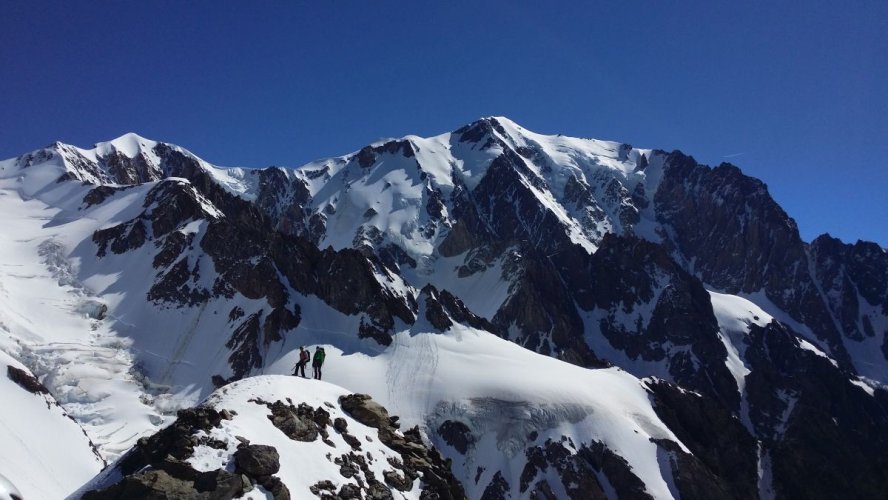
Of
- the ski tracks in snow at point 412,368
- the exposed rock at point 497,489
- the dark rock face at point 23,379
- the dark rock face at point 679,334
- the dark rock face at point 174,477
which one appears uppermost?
the dark rock face at point 679,334

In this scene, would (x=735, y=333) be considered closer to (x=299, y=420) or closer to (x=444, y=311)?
(x=444, y=311)

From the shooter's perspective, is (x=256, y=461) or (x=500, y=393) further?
(x=500, y=393)

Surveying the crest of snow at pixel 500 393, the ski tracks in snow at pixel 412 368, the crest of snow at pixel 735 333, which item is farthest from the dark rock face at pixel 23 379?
the crest of snow at pixel 735 333

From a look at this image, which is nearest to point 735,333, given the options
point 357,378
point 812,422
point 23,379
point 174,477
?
point 812,422

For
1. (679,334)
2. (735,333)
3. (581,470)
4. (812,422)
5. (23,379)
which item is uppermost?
(735,333)

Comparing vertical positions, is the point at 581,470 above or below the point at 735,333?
below

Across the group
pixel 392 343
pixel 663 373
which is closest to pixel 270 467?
pixel 392 343

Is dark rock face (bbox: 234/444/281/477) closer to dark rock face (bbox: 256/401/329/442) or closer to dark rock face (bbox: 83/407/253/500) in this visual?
dark rock face (bbox: 83/407/253/500)

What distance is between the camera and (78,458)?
55.2 meters

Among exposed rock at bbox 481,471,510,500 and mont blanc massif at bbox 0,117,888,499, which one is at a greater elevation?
mont blanc massif at bbox 0,117,888,499

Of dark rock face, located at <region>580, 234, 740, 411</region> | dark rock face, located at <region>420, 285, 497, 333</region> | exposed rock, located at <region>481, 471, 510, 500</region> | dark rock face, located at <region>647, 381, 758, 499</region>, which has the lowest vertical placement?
exposed rock, located at <region>481, 471, 510, 500</region>

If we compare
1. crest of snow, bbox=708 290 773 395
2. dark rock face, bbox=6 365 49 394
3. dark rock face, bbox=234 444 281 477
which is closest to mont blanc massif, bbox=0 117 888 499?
dark rock face, bbox=6 365 49 394

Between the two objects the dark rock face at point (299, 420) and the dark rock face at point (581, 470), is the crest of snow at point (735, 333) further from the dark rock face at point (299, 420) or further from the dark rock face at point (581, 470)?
the dark rock face at point (299, 420)

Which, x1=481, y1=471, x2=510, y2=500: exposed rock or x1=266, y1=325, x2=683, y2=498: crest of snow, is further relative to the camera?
x1=266, y1=325, x2=683, y2=498: crest of snow
